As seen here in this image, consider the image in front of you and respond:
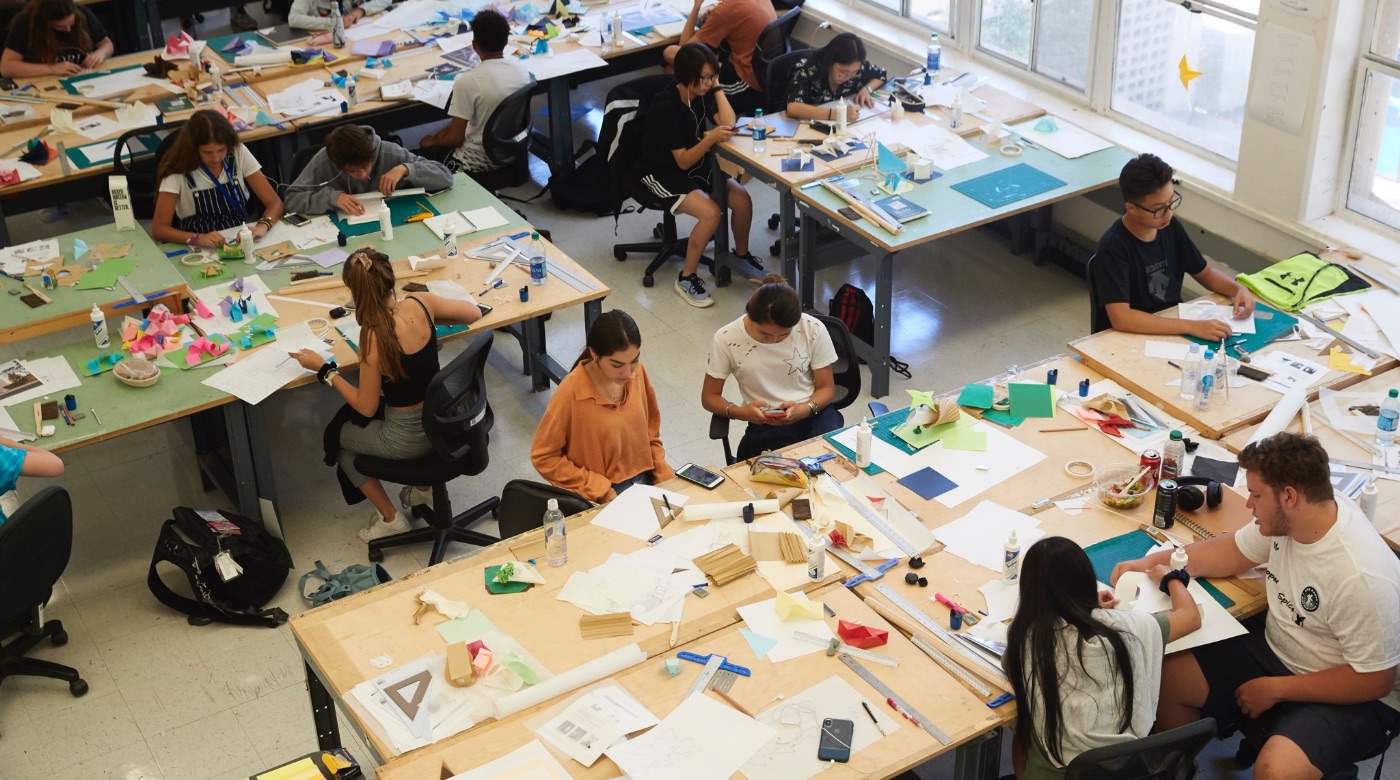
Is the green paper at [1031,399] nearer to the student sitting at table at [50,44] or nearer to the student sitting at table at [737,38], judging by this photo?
the student sitting at table at [737,38]

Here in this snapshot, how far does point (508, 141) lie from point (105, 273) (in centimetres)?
233

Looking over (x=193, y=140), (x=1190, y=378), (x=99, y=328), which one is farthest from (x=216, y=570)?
(x=1190, y=378)

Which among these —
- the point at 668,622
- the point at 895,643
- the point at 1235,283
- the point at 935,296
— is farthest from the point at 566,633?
the point at 935,296

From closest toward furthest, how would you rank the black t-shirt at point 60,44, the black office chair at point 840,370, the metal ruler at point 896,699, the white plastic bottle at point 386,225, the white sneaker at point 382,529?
the metal ruler at point 896,699 → the black office chair at point 840,370 → the white sneaker at point 382,529 → the white plastic bottle at point 386,225 → the black t-shirt at point 60,44

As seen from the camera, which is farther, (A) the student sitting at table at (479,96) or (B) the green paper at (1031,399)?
(A) the student sitting at table at (479,96)

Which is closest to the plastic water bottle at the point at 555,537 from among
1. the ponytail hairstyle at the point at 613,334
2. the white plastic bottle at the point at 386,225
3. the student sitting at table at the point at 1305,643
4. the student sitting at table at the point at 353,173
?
the ponytail hairstyle at the point at 613,334

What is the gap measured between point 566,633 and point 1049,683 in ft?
4.44

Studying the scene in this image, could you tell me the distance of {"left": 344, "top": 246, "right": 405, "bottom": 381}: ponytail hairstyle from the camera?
4801 mm

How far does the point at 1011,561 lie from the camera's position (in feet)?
13.2

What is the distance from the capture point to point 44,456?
4676 mm

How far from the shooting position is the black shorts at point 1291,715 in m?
3.70

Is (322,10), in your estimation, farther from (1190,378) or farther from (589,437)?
(1190,378)

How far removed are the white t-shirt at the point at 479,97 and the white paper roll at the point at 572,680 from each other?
416 cm

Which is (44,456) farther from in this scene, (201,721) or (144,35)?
(144,35)
